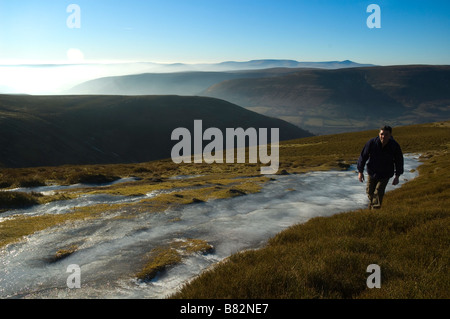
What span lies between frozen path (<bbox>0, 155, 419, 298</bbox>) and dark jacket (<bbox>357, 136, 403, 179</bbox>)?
153 inches

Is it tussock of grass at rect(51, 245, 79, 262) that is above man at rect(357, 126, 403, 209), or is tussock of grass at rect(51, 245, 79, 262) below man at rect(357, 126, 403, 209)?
below

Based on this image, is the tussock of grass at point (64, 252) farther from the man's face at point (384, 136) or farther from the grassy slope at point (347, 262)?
the man's face at point (384, 136)

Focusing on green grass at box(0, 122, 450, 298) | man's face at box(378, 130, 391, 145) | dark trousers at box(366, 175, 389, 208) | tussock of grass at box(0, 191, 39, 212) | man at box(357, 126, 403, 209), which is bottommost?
tussock of grass at box(0, 191, 39, 212)

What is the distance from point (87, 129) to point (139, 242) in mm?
146016

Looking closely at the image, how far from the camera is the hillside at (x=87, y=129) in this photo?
3883 inches

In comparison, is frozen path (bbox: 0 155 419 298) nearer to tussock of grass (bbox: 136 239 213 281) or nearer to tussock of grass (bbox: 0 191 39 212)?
tussock of grass (bbox: 136 239 213 281)

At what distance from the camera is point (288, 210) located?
15.6m

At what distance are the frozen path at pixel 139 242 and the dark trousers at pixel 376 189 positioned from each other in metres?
3.04

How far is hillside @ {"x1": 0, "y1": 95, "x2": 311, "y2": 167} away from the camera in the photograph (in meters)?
98.6

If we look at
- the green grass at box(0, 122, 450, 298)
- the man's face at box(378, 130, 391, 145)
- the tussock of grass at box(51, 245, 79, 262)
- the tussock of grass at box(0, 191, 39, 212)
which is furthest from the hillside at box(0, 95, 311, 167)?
the man's face at box(378, 130, 391, 145)

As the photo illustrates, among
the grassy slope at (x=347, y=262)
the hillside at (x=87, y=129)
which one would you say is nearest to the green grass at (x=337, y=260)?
the grassy slope at (x=347, y=262)
